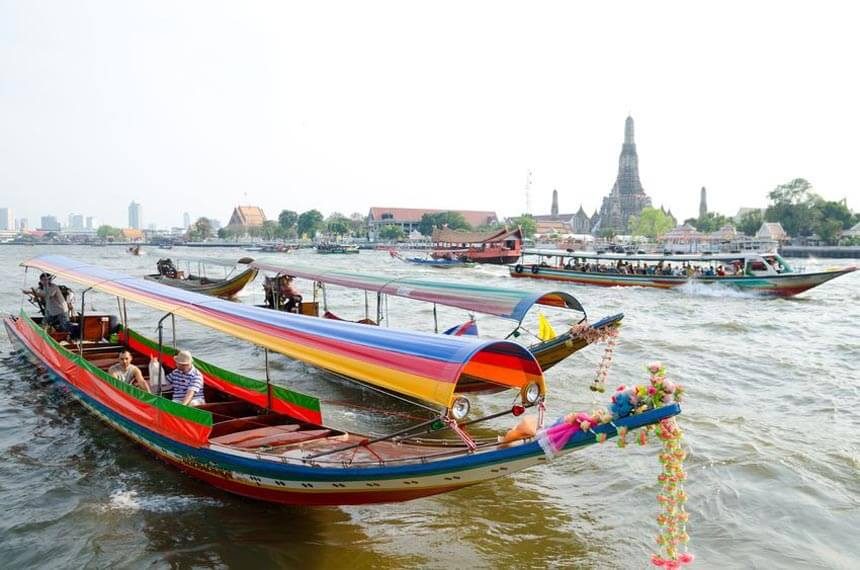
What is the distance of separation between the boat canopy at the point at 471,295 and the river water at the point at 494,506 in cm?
214

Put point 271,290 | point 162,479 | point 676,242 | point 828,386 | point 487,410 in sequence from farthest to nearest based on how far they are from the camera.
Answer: point 676,242 → point 271,290 → point 828,386 → point 487,410 → point 162,479

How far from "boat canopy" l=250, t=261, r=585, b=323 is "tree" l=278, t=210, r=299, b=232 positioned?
416ft

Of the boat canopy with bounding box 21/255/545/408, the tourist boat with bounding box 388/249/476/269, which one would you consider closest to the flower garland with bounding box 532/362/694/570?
the boat canopy with bounding box 21/255/545/408

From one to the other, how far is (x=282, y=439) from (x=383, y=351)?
200 cm

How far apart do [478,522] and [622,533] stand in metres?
1.57

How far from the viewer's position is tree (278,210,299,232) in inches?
5320

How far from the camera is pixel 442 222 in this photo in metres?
108

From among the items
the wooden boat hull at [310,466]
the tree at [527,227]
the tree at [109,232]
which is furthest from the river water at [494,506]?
the tree at [109,232]

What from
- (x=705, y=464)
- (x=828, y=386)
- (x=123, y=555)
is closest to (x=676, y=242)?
(x=828, y=386)

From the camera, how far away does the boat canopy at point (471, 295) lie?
8586 mm

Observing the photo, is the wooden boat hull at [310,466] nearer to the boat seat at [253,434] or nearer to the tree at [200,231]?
Answer: the boat seat at [253,434]

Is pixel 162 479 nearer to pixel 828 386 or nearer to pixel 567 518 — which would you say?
pixel 567 518

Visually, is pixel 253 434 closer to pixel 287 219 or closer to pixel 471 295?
pixel 471 295

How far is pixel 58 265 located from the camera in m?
13.7
